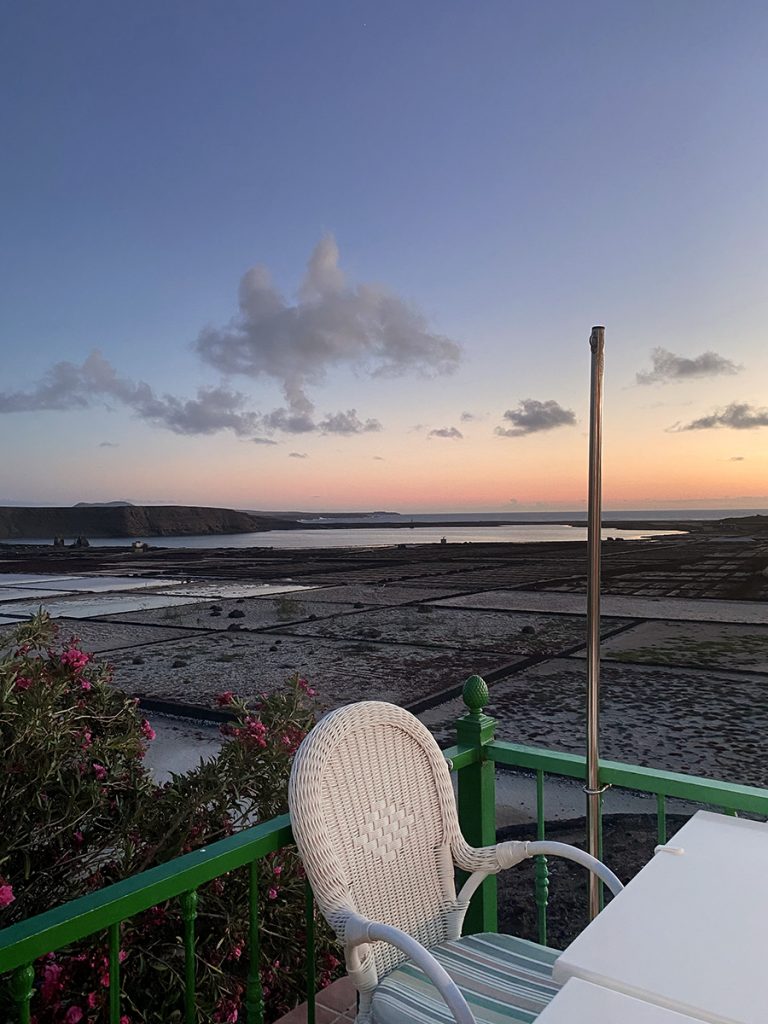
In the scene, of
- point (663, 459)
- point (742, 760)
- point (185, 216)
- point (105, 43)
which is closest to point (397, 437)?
point (663, 459)

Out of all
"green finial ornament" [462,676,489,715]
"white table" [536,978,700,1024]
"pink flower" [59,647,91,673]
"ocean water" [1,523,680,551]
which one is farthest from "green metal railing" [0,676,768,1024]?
"ocean water" [1,523,680,551]

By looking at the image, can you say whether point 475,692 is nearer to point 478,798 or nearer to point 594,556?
point 478,798

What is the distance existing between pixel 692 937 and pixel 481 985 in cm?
60

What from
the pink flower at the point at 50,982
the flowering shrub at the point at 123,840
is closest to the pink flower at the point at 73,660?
the flowering shrub at the point at 123,840

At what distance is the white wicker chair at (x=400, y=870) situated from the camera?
163 cm

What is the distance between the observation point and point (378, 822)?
188 cm

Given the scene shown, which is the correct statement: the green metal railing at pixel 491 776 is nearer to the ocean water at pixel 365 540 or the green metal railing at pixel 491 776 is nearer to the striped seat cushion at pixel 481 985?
the striped seat cushion at pixel 481 985

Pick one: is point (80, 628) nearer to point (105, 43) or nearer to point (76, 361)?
point (105, 43)

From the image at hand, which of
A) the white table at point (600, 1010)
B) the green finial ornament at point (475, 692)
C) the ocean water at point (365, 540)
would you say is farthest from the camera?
the ocean water at point (365, 540)

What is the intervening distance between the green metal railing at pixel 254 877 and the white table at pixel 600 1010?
0.72 metres

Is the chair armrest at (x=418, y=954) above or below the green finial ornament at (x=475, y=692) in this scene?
below

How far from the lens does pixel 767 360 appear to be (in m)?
10.0

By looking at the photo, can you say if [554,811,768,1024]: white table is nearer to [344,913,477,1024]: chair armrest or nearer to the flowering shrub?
[344,913,477,1024]: chair armrest

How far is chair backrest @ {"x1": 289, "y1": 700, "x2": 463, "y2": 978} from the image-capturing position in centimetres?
168
